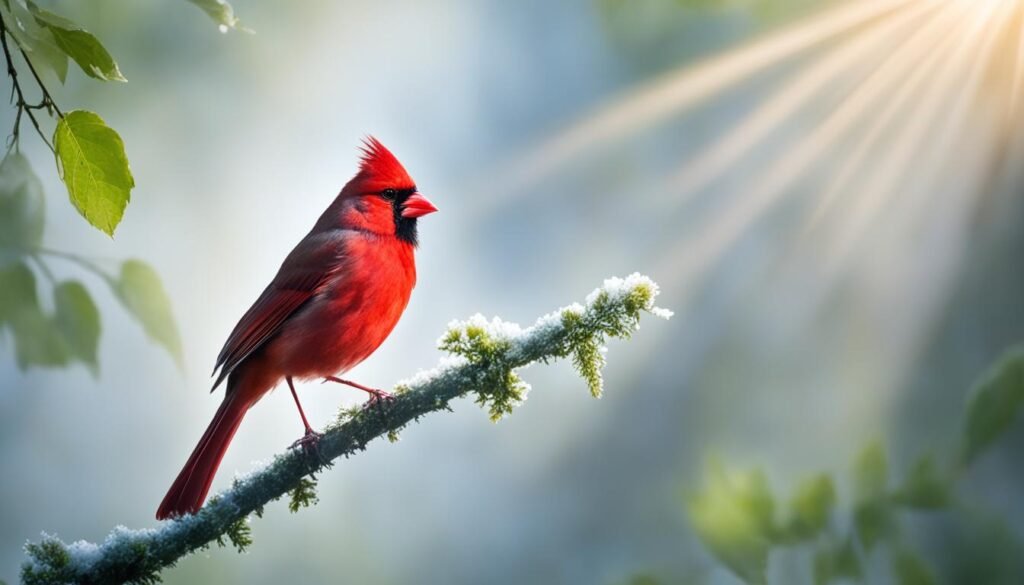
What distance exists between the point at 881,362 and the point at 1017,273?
1.33ft

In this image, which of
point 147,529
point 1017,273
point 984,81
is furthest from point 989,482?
point 147,529

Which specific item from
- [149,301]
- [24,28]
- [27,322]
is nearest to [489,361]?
[149,301]

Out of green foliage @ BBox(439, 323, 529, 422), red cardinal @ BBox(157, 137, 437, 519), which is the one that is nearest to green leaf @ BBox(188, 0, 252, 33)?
green foliage @ BBox(439, 323, 529, 422)

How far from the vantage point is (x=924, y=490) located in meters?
1.16

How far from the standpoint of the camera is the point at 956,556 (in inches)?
53.8

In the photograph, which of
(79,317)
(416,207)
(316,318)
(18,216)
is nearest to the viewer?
(79,317)

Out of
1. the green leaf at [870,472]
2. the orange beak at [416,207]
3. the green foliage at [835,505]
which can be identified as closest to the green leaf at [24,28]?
the orange beak at [416,207]

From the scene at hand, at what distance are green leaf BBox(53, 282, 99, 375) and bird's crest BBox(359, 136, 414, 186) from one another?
1.57ft

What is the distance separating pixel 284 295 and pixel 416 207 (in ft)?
0.72

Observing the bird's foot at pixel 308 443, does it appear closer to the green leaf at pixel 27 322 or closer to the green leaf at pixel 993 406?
the green leaf at pixel 27 322

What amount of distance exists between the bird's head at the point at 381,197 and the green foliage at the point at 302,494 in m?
0.42

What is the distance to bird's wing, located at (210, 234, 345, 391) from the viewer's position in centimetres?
122

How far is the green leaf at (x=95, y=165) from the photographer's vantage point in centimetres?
59

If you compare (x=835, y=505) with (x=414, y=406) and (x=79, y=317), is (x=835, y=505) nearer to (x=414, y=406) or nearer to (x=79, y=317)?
(x=414, y=406)
